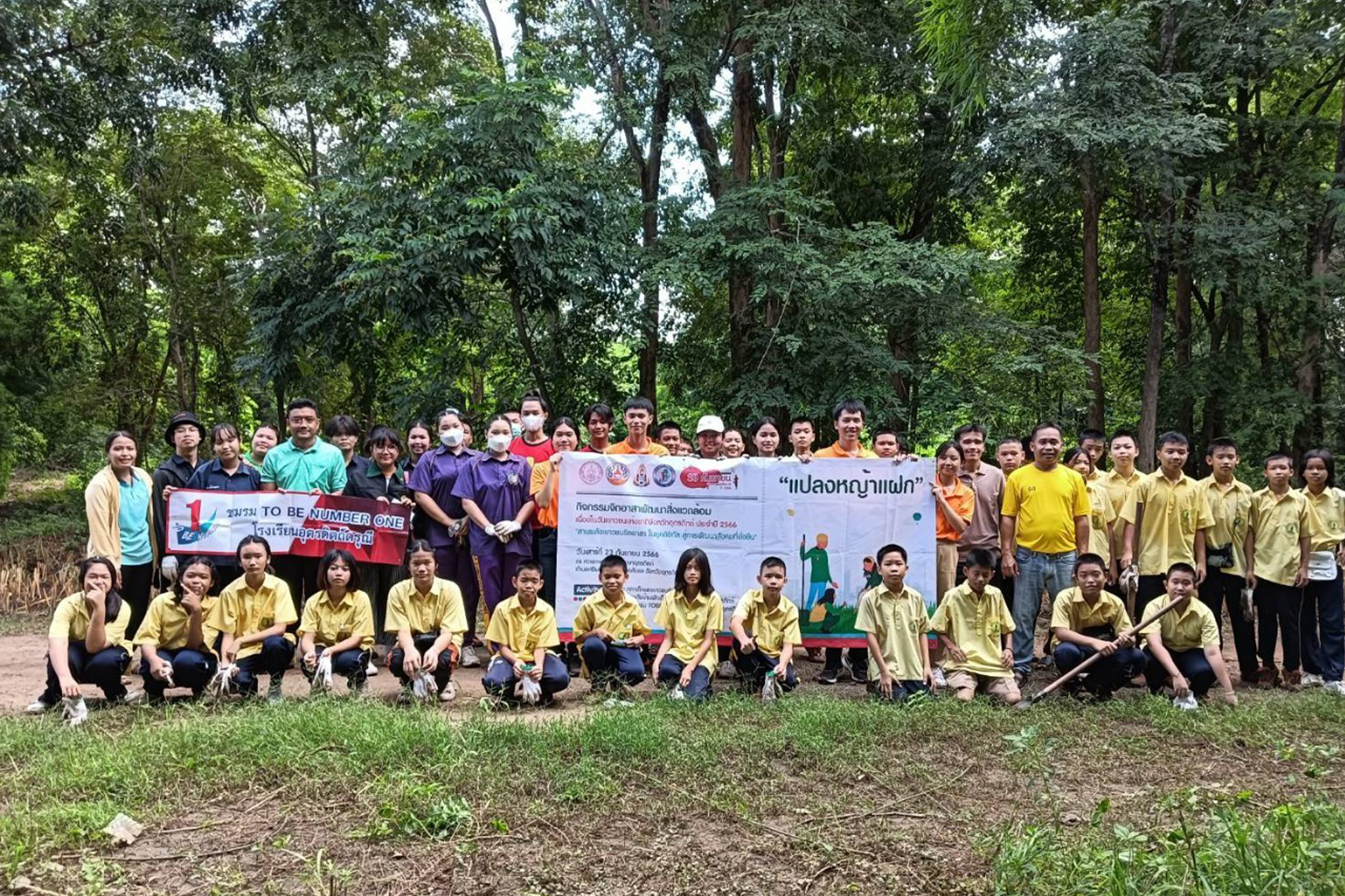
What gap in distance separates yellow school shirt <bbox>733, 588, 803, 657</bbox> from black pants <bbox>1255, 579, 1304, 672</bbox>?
329 centimetres

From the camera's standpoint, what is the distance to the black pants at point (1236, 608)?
640 centimetres

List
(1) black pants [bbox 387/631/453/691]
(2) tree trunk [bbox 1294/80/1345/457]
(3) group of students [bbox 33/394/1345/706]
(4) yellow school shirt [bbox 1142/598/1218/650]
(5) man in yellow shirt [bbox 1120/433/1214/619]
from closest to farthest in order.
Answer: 1. (1) black pants [bbox 387/631/453/691]
2. (4) yellow school shirt [bbox 1142/598/1218/650]
3. (3) group of students [bbox 33/394/1345/706]
4. (5) man in yellow shirt [bbox 1120/433/1214/619]
5. (2) tree trunk [bbox 1294/80/1345/457]

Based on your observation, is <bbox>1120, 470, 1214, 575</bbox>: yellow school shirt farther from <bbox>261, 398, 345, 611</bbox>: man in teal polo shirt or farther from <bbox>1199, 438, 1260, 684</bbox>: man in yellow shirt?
<bbox>261, 398, 345, 611</bbox>: man in teal polo shirt

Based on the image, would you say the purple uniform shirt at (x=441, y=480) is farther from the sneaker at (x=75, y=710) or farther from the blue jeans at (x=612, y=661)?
the sneaker at (x=75, y=710)

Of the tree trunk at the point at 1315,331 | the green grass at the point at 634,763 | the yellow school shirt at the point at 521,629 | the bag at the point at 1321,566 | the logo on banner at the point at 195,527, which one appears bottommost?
the green grass at the point at 634,763

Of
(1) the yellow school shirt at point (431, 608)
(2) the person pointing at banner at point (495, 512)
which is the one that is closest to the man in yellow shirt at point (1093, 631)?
(2) the person pointing at banner at point (495, 512)

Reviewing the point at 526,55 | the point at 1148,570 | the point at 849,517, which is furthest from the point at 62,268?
the point at 1148,570

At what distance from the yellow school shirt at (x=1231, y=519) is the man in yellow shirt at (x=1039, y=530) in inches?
36.4

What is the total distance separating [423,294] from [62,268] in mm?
11218

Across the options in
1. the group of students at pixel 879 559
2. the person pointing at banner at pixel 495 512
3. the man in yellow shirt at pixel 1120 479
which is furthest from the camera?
the man in yellow shirt at pixel 1120 479

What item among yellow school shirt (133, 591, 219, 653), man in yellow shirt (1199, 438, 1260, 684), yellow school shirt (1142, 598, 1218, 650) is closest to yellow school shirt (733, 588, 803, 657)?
yellow school shirt (1142, 598, 1218, 650)

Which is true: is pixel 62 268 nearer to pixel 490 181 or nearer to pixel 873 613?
pixel 490 181

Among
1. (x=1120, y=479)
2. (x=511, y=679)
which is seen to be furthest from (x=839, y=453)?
(x=511, y=679)

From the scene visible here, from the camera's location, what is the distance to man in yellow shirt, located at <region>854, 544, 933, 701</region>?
5.69m
